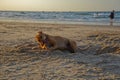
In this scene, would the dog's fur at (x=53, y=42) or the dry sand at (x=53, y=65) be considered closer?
the dry sand at (x=53, y=65)

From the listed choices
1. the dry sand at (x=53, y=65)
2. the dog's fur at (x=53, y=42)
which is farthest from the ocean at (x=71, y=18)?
the dry sand at (x=53, y=65)

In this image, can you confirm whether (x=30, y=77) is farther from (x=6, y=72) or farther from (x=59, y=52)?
(x=59, y=52)

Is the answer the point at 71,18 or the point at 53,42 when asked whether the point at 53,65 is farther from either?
the point at 71,18

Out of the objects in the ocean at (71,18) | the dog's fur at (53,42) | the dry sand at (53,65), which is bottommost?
the ocean at (71,18)

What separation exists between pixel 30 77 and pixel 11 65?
116cm

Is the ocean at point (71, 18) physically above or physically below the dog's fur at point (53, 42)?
below

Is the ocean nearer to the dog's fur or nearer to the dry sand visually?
the dog's fur

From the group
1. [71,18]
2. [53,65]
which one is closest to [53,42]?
[53,65]

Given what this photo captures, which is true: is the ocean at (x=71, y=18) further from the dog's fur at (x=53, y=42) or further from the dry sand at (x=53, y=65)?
the dry sand at (x=53, y=65)

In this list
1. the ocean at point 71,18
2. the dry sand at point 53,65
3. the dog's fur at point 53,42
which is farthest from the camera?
the ocean at point 71,18

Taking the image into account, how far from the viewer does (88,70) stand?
22.1 feet

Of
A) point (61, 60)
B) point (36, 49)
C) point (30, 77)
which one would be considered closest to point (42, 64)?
point (61, 60)

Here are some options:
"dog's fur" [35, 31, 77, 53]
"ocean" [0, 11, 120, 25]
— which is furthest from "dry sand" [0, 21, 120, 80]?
"ocean" [0, 11, 120, 25]

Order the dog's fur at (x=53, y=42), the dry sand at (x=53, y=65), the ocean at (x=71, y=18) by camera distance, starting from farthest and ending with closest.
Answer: the ocean at (x=71, y=18) < the dog's fur at (x=53, y=42) < the dry sand at (x=53, y=65)
